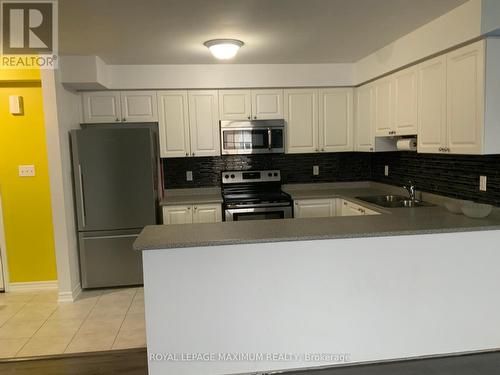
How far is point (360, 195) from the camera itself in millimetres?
4367

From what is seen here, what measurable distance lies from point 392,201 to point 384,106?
1003 mm

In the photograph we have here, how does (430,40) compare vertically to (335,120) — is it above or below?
above

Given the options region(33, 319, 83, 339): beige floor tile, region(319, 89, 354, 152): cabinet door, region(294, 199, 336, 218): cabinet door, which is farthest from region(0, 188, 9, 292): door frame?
region(319, 89, 354, 152): cabinet door

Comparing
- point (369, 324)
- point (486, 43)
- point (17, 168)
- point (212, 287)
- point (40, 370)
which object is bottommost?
point (40, 370)

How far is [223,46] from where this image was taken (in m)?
3.28

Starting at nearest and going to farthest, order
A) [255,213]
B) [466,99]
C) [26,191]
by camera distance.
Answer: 1. [466,99]
2. [26,191]
3. [255,213]

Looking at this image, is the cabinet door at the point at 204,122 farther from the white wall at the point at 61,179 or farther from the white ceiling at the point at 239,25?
the white wall at the point at 61,179

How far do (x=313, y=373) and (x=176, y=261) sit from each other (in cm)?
109

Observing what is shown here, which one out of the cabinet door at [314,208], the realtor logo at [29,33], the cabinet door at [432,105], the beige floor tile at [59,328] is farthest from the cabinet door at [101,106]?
the cabinet door at [432,105]

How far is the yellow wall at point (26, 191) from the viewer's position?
153 inches

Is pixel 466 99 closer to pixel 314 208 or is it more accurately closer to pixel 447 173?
pixel 447 173

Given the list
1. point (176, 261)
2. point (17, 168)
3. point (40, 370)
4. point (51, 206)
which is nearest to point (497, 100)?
point (176, 261)

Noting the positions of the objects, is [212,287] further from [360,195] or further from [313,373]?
[360,195]

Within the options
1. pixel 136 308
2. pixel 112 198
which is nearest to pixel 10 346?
pixel 136 308
